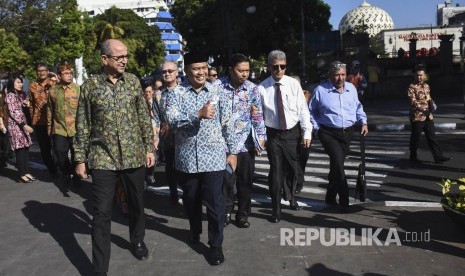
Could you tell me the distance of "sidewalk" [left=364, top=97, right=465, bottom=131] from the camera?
1384 centimetres

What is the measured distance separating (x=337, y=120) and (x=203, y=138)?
2.15 m

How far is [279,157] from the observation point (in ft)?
19.1

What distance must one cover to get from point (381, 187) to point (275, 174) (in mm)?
2436

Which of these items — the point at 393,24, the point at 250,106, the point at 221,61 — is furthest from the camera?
the point at 393,24

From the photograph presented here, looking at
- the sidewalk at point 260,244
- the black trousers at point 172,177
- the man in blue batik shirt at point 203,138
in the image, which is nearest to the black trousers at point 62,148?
the sidewalk at point 260,244

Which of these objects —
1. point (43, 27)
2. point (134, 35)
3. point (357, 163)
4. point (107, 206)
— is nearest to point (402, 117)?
point (357, 163)

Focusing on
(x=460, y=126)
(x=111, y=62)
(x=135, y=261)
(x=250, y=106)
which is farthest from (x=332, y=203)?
(x=460, y=126)

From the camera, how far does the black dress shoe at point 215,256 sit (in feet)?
14.6

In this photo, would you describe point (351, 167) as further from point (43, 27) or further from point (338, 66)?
point (43, 27)

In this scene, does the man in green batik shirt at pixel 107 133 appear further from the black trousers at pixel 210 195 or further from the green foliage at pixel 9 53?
the green foliage at pixel 9 53

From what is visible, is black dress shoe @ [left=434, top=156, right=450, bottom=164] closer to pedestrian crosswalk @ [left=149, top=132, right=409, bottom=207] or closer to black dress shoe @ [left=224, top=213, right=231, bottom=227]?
pedestrian crosswalk @ [left=149, top=132, right=409, bottom=207]

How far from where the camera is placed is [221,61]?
1775 inches

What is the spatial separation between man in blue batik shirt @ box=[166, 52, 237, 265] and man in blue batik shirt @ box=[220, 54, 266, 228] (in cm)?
63

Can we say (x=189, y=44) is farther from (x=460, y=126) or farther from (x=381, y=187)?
(x=381, y=187)
